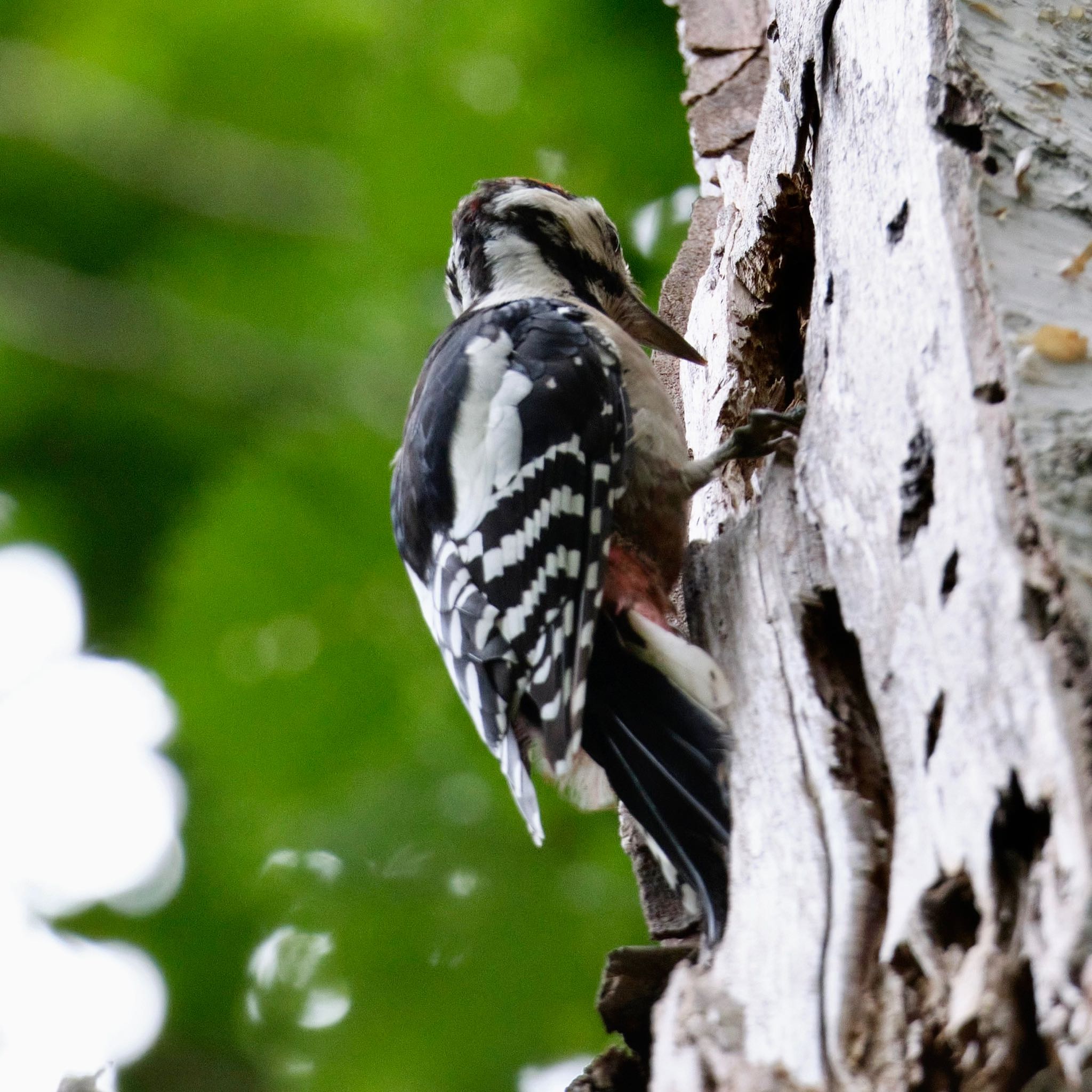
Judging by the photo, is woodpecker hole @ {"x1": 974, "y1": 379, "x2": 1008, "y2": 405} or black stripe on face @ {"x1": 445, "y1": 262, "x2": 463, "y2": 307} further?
black stripe on face @ {"x1": 445, "y1": 262, "x2": 463, "y2": 307}

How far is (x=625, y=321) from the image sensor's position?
2469 mm

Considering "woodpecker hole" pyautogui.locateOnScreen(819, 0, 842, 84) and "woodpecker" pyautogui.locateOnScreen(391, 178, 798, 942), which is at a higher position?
"woodpecker hole" pyautogui.locateOnScreen(819, 0, 842, 84)

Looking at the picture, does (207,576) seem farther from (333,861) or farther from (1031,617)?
(1031,617)

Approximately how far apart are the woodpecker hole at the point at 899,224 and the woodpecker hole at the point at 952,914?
0.70 m

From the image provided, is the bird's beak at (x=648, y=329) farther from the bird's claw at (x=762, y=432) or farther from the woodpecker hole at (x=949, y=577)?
the woodpecker hole at (x=949, y=577)

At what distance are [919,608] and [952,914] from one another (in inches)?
10.5

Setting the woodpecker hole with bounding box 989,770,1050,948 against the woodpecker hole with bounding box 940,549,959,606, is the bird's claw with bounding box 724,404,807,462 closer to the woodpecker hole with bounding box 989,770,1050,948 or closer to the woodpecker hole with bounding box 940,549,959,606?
the woodpecker hole with bounding box 940,549,959,606

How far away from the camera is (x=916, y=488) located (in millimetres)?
1241

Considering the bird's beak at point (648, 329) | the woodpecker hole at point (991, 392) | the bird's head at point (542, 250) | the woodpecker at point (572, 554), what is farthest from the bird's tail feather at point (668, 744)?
the bird's head at point (542, 250)

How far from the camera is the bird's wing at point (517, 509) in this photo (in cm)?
170

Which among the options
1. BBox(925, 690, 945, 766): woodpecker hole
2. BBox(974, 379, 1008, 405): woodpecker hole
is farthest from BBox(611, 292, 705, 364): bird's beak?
BBox(925, 690, 945, 766): woodpecker hole

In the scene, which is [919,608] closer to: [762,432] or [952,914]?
[952,914]

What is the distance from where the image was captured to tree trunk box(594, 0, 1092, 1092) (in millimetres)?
980

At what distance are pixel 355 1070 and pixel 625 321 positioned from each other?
149 cm
